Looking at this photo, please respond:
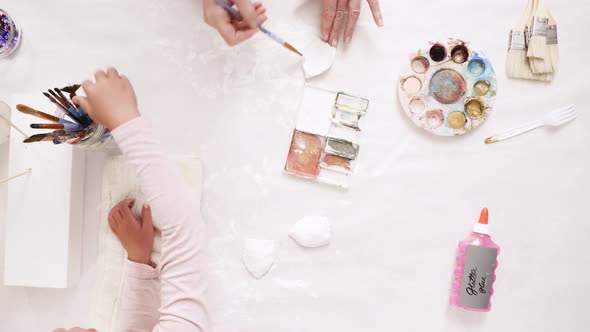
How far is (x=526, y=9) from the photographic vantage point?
0.87 meters

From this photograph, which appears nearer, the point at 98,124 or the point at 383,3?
the point at 98,124

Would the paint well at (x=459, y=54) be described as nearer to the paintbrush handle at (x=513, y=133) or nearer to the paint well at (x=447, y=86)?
the paint well at (x=447, y=86)

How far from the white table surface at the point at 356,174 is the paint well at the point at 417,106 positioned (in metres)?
0.03

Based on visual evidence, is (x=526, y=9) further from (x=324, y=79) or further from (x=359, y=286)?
(x=359, y=286)

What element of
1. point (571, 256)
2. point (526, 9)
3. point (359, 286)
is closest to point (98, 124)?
point (359, 286)

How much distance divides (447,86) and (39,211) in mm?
822

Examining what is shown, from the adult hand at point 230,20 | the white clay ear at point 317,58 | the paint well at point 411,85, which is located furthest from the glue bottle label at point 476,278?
the adult hand at point 230,20

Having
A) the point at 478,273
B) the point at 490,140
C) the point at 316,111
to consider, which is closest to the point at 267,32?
the point at 316,111

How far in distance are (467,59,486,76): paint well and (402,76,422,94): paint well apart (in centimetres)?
10

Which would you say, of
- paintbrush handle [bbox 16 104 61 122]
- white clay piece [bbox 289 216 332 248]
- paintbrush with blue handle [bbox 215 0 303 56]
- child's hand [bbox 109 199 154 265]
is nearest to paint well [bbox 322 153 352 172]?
white clay piece [bbox 289 216 332 248]

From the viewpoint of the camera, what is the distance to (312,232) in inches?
33.8

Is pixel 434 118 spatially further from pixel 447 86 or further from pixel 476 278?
pixel 476 278

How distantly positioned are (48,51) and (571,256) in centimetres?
114

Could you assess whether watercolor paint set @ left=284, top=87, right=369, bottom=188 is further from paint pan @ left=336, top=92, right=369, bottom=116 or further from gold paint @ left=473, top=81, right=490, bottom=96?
gold paint @ left=473, top=81, right=490, bottom=96
